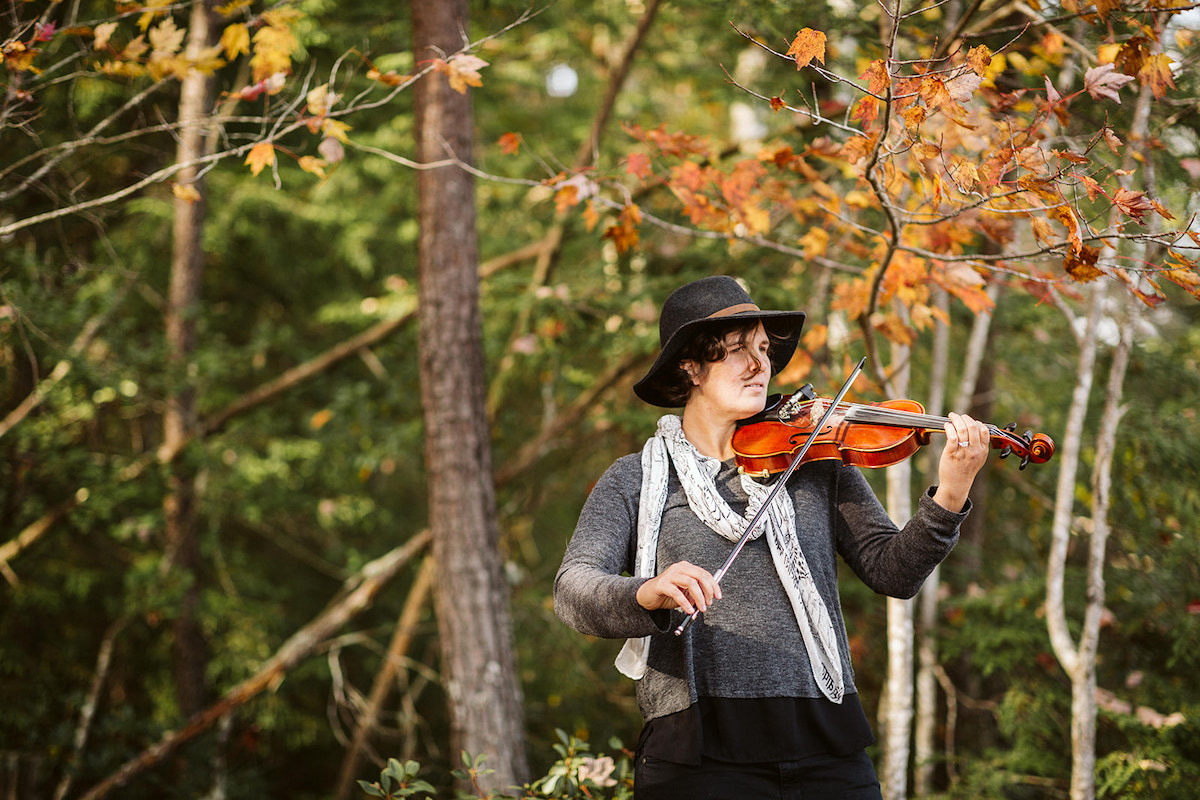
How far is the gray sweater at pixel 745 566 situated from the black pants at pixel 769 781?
14 centimetres

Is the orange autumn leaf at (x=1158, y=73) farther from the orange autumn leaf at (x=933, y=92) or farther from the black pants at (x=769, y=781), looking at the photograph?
the black pants at (x=769, y=781)

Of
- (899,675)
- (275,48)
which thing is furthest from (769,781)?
(275,48)

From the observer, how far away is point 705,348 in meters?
2.13

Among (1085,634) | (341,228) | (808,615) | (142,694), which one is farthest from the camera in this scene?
(341,228)

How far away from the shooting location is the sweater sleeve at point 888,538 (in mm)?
1852

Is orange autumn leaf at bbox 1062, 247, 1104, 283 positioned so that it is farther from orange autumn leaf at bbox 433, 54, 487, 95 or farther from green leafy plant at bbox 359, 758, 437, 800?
green leafy plant at bbox 359, 758, 437, 800

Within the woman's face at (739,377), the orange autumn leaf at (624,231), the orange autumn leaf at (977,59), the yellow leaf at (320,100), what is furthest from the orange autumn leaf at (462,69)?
the orange autumn leaf at (977,59)

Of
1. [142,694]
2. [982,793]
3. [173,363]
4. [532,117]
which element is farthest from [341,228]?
[982,793]

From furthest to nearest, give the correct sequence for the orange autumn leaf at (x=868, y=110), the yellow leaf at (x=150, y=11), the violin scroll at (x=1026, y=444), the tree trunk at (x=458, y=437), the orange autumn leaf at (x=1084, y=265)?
the tree trunk at (x=458, y=437)
the yellow leaf at (x=150, y=11)
the orange autumn leaf at (x=868, y=110)
the orange autumn leaf at (x=1084, y=265)
the violin scroll at (x=1026, y=444)

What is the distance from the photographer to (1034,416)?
625cm

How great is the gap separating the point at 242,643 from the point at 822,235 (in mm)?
5353

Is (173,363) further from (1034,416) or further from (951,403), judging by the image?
(1034,416)

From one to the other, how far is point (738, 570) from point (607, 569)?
0.32 m

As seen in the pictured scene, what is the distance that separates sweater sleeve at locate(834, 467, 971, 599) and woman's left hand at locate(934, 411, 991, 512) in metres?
0.03
